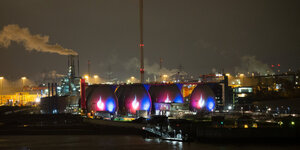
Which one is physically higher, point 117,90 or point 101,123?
point 117,90

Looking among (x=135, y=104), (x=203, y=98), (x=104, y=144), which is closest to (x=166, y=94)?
(x=203, y=98)

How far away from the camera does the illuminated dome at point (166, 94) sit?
Result: 52.7m

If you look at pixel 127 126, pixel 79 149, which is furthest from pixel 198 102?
pixel 79 149

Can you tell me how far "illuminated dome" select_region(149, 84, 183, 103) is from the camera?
2074 inches

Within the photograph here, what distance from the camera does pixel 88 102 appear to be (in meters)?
49.8

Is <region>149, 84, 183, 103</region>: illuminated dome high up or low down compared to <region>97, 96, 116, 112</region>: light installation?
up

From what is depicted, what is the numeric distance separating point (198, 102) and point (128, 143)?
94.8ft

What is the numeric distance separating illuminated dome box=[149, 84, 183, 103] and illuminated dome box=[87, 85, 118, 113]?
7.59m

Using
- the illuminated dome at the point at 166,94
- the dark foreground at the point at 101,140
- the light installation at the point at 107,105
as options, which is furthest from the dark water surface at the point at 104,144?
the illuminated dome at the point at 166,94

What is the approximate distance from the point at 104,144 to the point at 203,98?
2976cm

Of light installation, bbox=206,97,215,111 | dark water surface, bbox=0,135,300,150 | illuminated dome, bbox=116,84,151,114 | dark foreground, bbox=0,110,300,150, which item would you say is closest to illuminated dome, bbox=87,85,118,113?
illuminated dome, bbox=116,84,151,114

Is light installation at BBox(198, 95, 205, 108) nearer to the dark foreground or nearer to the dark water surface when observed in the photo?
the dark foreground

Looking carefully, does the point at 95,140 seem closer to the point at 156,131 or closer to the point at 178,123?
the point at 156,131

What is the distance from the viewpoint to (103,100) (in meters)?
48.3
